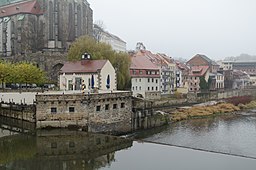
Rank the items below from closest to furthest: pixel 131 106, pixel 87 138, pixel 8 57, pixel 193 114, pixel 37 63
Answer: pixel 87 138
pixel 131 106
pixel 193 114
pixel 37 63
pixel 8 57

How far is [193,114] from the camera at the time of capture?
5119 centimetres

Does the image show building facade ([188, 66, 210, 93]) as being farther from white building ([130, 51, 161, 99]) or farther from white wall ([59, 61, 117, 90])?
white wall ([59, 61, 117, 90])

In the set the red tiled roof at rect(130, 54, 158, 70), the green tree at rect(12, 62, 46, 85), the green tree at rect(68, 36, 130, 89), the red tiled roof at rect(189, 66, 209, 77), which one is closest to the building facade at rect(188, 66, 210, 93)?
the red tiled roof at rect(189, 66, 209, 77)

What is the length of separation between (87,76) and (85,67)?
1.60 metres

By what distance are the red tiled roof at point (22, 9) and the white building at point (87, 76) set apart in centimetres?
3634

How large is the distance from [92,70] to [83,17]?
39.7 metres

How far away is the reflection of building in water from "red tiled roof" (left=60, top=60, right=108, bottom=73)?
11772 mm

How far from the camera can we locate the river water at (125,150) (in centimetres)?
2512

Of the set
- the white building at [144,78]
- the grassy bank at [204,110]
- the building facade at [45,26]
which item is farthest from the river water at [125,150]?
the building facade at [45,26]

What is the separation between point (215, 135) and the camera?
36719 millimetres

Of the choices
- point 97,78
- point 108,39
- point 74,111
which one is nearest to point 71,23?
point 108,39

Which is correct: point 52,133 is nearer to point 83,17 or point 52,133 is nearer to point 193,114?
point 193,114

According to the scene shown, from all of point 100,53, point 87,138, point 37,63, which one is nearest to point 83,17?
point 37,63

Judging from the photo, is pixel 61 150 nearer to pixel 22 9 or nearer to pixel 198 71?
pixel 22 9
